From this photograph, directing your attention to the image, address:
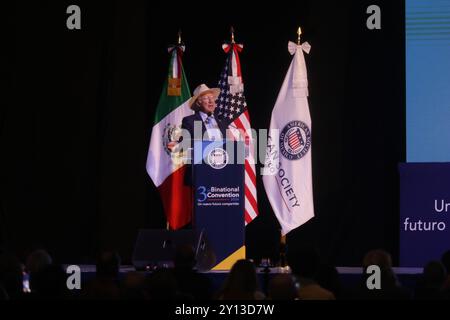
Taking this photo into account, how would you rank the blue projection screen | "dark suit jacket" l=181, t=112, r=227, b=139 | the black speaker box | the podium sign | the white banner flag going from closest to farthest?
the black speaker box → the podium sign → the blue projection screen → the white banner flag → "dark suit jacket" l=181, t=112, r=227, b=139

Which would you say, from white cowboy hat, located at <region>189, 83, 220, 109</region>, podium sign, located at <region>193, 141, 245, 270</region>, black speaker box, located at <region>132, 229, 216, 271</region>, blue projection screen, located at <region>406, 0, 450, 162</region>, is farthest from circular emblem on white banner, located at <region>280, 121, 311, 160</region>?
black speaker box, located at <region>132, 229, 216, 271</region>

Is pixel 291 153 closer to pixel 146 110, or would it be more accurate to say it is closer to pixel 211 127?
pixel 211 127

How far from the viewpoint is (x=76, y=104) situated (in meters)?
8.62

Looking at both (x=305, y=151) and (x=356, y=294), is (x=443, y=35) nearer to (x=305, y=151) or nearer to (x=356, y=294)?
(x=305, y=151)

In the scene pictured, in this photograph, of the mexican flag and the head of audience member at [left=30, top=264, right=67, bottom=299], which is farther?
the mexican flag

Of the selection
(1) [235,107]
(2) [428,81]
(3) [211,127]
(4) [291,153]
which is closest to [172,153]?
(3) [211,127]

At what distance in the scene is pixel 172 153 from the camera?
8492 millimetres

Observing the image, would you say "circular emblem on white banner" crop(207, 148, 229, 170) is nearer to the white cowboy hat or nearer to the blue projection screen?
the white cowboy hat

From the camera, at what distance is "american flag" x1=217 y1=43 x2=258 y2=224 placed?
8320mm

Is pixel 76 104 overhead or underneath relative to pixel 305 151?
overhead

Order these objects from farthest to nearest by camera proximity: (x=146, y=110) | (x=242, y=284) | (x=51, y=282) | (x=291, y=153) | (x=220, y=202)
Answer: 1. (x=146, y=110)
2. (x=291, y=153)
3. (x=220, y=202)
4. (x=242, y=284)
5. (x=51, y=282)

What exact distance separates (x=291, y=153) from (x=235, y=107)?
2.58 feet

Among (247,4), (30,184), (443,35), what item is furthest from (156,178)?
(443,35)
